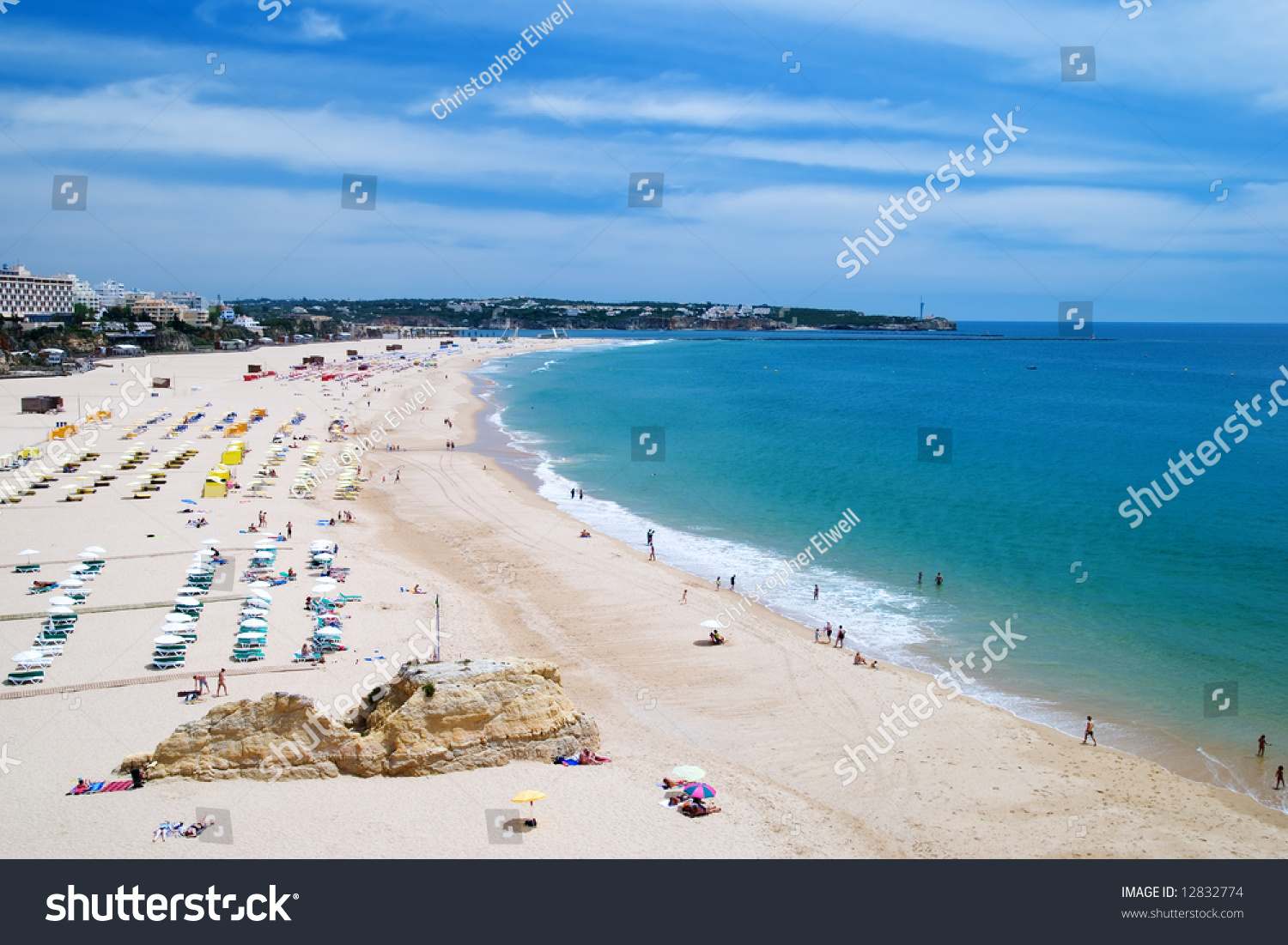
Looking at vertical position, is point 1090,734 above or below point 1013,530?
below

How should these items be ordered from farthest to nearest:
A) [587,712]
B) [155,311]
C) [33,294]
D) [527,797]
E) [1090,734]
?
[155,311] → [33,294] → [587,712] → [1090,734] → [527,797]

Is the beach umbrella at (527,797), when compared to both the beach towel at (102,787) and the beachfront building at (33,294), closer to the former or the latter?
the beach towel at (102,787)

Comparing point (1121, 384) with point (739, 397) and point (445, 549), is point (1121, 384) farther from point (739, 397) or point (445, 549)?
point (445, 549)

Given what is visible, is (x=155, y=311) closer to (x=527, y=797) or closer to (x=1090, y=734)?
(x=527, y=797)

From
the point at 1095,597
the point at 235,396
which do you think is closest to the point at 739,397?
the point at 235,396

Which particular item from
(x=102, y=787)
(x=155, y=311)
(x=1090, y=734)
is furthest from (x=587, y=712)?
(x=155, y=311)

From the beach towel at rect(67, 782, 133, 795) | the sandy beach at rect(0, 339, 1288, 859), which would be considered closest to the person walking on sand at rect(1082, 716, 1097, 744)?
the sandy beach at rect(0, 339, 1288, 859)

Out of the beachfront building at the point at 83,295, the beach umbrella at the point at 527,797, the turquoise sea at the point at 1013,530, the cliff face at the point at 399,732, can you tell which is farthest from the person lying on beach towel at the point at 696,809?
the beachfront building at the point at 83,295
